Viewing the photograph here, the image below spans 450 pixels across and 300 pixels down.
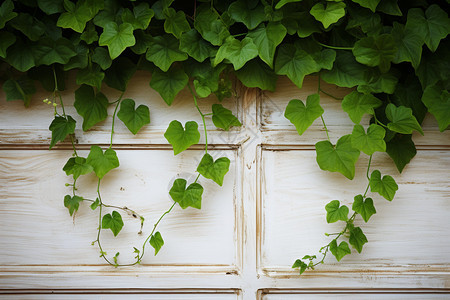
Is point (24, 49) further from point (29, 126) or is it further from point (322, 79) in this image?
point (322, 79)

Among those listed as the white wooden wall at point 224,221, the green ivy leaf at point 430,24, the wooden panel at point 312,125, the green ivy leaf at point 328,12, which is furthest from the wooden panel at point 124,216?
the green ivy leaf at point 430,24

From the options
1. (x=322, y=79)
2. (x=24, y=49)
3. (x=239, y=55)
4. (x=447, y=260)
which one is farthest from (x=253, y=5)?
(x=447, y=260)

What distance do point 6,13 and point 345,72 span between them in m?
0.72

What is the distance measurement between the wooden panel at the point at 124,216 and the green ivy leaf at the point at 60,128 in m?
0.06

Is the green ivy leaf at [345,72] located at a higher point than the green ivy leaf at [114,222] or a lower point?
higher

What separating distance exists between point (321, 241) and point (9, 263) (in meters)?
0.76

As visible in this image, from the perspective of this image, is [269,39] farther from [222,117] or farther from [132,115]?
[132,115]

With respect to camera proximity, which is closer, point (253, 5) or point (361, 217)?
point (253, 5)

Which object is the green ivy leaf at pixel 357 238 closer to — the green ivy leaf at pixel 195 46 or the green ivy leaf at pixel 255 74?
the green ivy leaf at pixel 255 74

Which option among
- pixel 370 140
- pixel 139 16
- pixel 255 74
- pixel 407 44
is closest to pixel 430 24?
pixel 407 44

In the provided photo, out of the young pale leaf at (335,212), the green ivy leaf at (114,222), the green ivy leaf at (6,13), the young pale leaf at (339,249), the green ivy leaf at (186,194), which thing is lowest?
the young pale leaf at (339,249)

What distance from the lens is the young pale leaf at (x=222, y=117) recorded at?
875 mm

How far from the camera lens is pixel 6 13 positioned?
0.79 m

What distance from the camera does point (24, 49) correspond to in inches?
33.4
